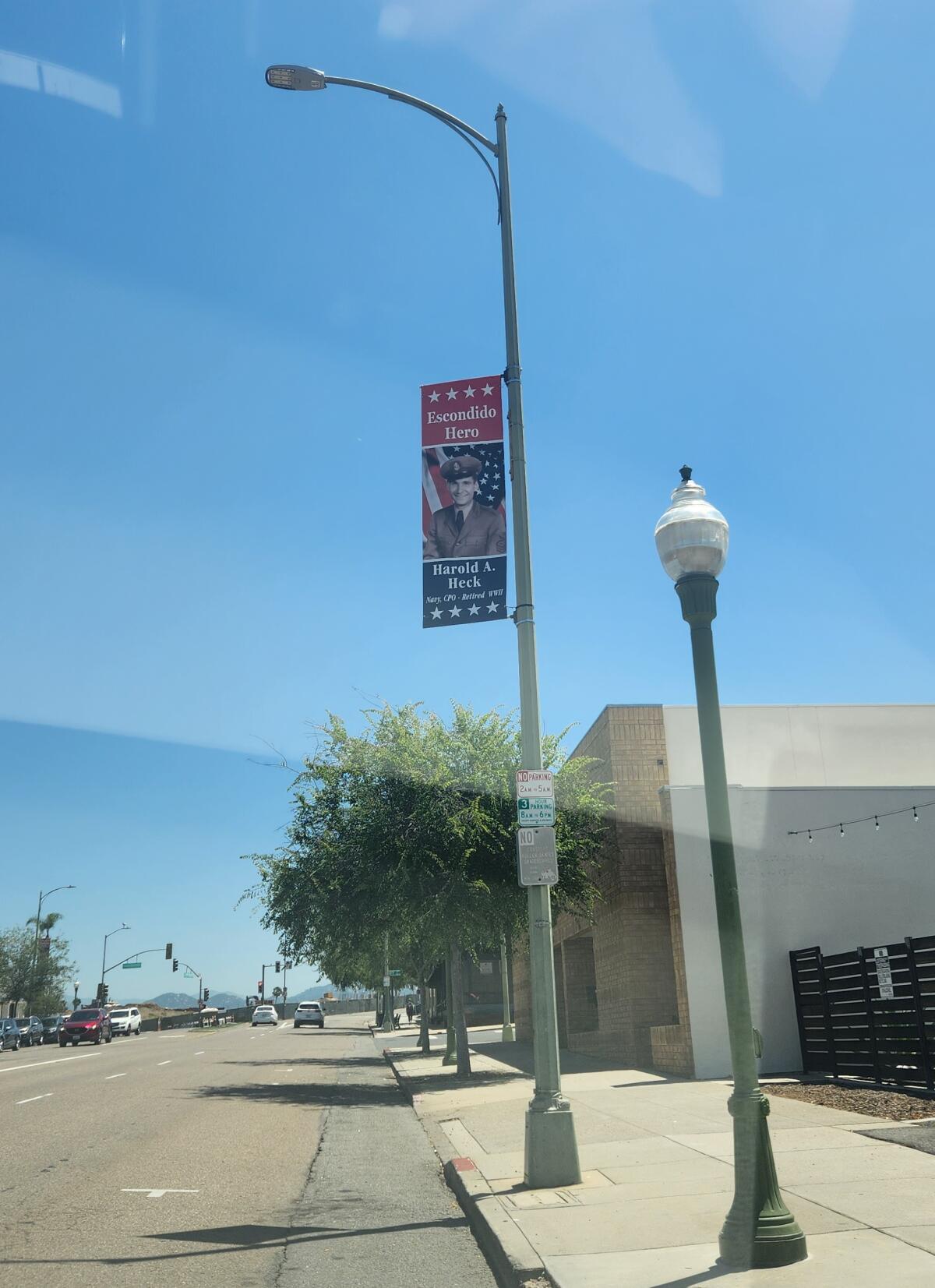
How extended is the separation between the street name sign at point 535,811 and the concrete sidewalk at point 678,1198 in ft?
9.30

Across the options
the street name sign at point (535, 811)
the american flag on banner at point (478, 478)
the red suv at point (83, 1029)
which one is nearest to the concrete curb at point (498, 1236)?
the street name sign at point (535, 811)

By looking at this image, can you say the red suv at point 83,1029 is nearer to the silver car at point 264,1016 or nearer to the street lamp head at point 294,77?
the silver car at point 264,1016

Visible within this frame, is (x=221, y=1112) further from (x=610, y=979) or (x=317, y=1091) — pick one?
(x=610, y=979)

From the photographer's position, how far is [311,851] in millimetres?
22797

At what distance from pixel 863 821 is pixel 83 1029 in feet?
147

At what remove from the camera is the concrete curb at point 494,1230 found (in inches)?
250

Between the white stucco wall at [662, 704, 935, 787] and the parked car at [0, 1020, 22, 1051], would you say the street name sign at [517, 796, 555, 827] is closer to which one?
the white stucco wall at [662, 704, 935, 787]

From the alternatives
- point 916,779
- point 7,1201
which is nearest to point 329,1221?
point 7,1201

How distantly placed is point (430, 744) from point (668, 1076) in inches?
297

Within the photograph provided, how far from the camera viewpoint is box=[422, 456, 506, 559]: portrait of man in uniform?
33.4ft

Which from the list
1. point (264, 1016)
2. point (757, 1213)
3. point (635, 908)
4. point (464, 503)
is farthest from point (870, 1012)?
point (264, 1016)

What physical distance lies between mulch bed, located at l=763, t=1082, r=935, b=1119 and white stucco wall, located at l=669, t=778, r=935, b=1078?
7.00ft

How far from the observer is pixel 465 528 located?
10.2 metres

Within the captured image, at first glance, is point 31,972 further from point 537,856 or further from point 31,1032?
point 537,856
